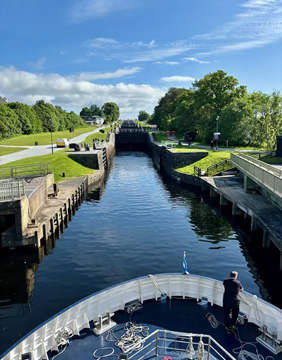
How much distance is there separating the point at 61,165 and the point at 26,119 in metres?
56.6

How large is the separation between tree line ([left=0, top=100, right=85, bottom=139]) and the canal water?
3897 centimetres

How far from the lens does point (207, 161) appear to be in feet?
141

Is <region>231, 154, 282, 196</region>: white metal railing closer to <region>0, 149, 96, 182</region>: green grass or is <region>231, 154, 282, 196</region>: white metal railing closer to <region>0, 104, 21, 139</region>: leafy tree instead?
<region>0, 149, 96, 182</region>: green grass

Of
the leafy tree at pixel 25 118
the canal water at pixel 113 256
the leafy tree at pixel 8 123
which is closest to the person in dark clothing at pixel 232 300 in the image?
the canal water at pixel 113 256

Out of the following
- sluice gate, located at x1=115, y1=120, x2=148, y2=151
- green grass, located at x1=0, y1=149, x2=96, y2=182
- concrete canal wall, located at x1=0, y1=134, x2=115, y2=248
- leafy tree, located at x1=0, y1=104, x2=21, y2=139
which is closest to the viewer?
concrete canal wall, located at x1=0, y1=134, x2=115, y2=248

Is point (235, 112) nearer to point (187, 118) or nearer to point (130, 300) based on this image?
point (187, 118)

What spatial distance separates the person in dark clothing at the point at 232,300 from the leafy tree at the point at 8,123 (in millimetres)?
77472

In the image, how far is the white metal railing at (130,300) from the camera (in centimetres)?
890

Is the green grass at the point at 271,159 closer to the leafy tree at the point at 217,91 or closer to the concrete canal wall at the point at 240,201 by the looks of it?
the concrete canal wall at the point at 240,201

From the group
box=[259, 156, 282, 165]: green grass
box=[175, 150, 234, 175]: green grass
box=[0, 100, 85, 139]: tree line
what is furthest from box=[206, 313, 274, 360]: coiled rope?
box=[0, 100, 85, 139]: tree line

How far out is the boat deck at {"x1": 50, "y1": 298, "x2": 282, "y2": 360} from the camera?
8820 mm

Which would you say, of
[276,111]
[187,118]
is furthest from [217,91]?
[276,111]

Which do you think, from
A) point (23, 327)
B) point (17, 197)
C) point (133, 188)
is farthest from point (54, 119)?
point (23, 327)

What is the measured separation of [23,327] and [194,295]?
706 centimetres
